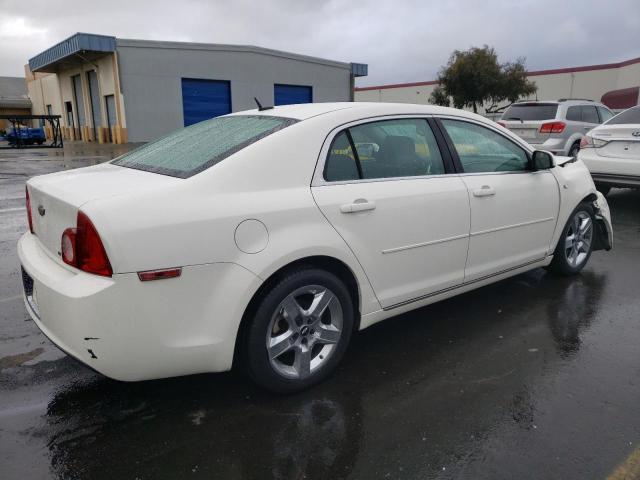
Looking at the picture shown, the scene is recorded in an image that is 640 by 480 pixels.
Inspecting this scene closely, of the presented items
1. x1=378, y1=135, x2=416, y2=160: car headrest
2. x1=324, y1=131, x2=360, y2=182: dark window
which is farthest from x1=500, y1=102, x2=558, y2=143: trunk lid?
x1=324, y1=131, x2=360, y2=182: dark window

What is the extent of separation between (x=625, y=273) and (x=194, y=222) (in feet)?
14.4

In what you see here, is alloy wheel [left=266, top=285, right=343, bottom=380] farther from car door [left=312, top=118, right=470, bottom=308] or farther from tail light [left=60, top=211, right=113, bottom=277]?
tail light [left=60, top=211, right=113, bottom=277]

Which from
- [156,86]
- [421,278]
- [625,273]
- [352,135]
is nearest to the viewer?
[352,135]

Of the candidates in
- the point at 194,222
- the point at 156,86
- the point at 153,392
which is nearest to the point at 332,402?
the point at 153,392

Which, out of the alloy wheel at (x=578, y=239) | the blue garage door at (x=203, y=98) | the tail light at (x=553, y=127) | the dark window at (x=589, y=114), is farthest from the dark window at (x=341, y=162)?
the blue garage door at (x=203, y=98)

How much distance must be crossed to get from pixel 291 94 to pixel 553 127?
71.3 feet

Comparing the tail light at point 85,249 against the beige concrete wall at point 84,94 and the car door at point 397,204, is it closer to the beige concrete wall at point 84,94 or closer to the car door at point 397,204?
the car door at point 397,204

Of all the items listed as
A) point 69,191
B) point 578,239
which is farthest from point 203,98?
point 69,191

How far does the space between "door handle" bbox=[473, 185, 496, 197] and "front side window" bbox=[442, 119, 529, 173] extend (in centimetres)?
15

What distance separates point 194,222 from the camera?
245 cm

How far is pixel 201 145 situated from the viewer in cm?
315

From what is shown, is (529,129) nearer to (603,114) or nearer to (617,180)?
(603,114)

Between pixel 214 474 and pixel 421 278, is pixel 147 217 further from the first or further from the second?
pixel 421 278

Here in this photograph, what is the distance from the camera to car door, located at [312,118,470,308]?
2.98m
